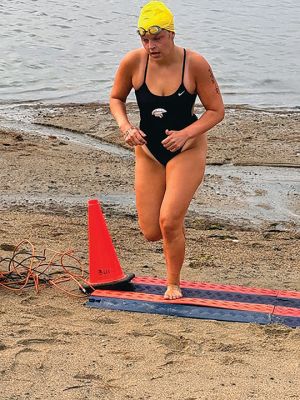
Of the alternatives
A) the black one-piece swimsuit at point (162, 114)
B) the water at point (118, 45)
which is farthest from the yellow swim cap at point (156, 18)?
the water at point (118, 45)

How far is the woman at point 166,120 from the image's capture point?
5968 mm

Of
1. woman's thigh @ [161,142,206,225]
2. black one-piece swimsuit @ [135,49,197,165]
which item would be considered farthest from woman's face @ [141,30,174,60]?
woman's thigh @ [161,142,206,225]

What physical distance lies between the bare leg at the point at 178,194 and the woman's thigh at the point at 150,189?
0.09 meters

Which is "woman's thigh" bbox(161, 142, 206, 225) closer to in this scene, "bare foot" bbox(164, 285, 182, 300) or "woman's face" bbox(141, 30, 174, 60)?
"bare foot" bbox(164, 285, 182, 300)

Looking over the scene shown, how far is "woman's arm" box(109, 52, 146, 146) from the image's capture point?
19.6ft

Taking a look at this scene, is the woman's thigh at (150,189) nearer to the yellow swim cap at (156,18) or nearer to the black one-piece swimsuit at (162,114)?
A: the black one-piece swimsuit at (162,114)

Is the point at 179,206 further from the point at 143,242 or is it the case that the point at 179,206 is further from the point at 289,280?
the point at 143,242

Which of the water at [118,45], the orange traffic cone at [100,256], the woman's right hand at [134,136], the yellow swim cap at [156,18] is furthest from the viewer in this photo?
the water at [118,45]

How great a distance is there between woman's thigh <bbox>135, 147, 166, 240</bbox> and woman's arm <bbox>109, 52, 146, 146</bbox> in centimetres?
26

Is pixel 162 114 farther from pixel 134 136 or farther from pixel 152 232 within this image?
pixel 152 232

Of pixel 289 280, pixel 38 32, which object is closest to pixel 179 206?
pixel 289 280

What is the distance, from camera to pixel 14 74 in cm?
1730

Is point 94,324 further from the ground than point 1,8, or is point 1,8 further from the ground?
point 94,324

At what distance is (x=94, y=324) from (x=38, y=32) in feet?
57.0
